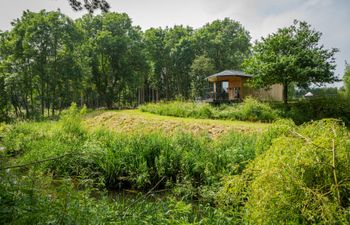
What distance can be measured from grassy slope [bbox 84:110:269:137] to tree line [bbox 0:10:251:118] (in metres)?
7.70

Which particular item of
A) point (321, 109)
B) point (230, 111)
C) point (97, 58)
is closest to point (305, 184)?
point (230, 111)

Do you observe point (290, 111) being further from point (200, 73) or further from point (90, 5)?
point (200, 73)

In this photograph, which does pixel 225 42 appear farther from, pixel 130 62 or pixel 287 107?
pixel 287 107

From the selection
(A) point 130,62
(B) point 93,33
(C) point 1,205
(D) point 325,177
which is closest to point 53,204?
(C) point 1,205

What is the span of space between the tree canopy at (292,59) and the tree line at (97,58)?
972cm

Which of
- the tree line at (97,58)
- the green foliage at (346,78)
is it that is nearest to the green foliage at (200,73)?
the tree line at (97,58)

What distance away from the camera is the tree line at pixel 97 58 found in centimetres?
2527

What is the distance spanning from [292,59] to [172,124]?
6798 millimetres

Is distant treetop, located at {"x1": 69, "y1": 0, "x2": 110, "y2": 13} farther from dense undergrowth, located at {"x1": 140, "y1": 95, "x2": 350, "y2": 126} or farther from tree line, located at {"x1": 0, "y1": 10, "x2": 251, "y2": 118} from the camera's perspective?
tree line, located at {"x1": 0, "y1": 10, "x2": 251, "y2": 118}

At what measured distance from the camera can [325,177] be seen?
247 centimetres

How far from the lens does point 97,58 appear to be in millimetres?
28922

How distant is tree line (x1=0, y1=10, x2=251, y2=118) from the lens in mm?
25266

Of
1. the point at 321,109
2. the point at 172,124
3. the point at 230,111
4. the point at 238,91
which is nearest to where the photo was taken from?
the point at 172,124

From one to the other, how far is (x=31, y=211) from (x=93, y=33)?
3062cm
